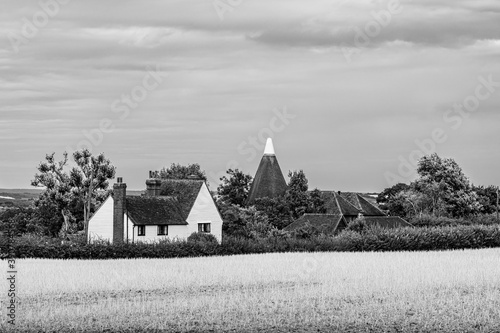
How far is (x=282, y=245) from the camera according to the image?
66562 millimetres

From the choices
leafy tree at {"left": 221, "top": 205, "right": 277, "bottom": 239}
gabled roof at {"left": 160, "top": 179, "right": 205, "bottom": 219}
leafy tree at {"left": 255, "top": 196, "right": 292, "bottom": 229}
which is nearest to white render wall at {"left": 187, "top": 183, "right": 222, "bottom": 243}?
gabled roof at {"left": 160, "top": 179, "right": 205, "bottom": 219}

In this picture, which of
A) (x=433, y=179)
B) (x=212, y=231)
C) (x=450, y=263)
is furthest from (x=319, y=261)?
(x=433, y=179)

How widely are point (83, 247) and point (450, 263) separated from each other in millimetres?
25953

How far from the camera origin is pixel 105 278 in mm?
38156

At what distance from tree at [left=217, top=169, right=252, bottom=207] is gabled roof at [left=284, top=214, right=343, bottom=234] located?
17395 mm

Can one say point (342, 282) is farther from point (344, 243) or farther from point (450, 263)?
point (344, 243)

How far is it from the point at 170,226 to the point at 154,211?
2662mm

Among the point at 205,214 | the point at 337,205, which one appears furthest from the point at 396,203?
the point at 205,214

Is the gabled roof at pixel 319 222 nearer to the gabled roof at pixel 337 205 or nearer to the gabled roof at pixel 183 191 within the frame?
the gabled roof at pixel 337 205

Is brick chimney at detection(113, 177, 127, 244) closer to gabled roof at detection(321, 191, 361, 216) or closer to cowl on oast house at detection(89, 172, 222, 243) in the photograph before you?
cowl on oast house at detection(89, 172, 222, 243)

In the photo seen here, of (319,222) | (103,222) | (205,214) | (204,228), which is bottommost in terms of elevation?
(204,228)

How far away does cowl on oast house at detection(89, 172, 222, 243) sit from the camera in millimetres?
85125

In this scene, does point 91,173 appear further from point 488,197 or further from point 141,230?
point 488,197

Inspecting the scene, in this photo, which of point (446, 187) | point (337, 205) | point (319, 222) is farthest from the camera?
point (446, 187)
